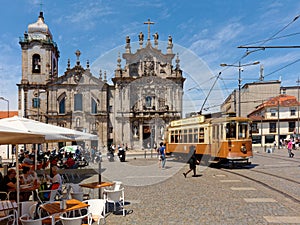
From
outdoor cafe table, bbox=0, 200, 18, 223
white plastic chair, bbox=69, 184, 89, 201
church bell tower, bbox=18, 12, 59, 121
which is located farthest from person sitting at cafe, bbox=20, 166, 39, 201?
church bell tower, bbox=18, 12, 59, 121

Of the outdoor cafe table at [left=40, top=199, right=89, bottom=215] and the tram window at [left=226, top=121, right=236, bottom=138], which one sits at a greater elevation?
the tram window at [left=226, top=121, right=236, bottom=138]

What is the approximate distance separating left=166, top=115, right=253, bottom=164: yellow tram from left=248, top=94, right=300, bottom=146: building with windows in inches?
1372

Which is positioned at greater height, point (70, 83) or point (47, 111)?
point (70, 83)

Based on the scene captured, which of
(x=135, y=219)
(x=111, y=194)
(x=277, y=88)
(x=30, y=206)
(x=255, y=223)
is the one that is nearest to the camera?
(x=30, y=206)

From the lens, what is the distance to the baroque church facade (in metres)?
55.6

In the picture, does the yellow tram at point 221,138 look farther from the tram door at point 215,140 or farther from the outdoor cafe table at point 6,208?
the outdoor cafe table at point 6,208

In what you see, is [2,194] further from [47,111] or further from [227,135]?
[47,111]

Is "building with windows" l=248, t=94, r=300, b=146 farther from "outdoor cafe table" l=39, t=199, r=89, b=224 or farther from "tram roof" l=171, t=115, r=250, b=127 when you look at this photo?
"outdoor cafe table" l=39, t=199, r=89, b=224

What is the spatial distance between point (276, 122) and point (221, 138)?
40.0m

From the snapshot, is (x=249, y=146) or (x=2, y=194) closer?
(x=2, y=194)

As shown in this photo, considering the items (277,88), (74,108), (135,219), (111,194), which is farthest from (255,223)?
(277,88)

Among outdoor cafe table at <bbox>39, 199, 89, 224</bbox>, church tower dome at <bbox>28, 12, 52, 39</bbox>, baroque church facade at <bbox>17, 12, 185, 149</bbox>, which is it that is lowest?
outdoor cafe table at <bbox>39, 199, 89, 224</bbox>

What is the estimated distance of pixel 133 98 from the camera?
56625 mm

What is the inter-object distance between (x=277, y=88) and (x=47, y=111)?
48.4m
